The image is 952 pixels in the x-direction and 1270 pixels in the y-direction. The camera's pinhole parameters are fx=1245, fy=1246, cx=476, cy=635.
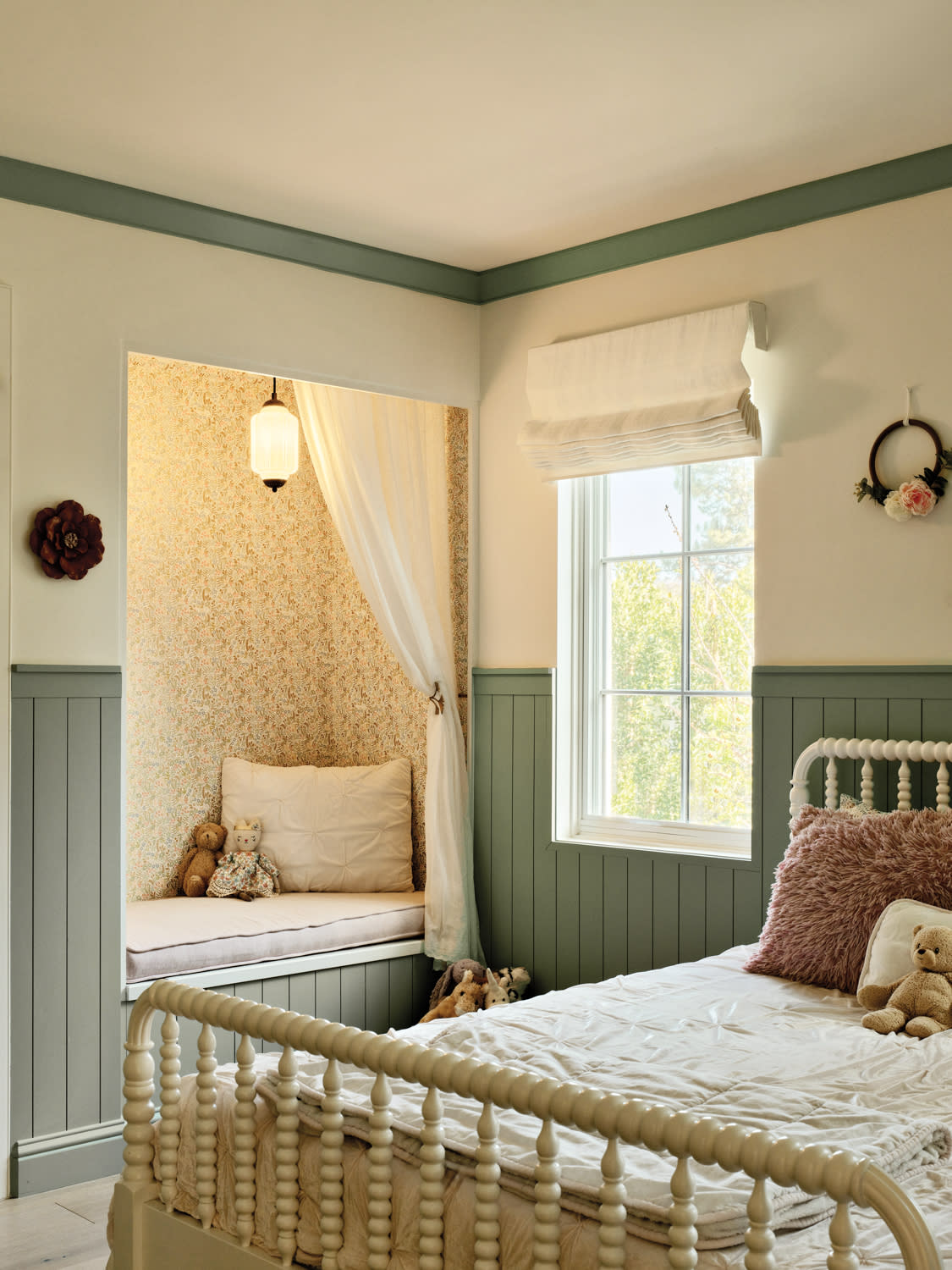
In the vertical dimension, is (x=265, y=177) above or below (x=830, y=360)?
above

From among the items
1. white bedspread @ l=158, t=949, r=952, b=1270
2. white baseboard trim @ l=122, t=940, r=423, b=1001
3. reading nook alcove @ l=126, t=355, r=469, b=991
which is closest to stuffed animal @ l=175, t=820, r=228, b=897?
reading nook alcove @ l=126, t=355, r=469, b=991

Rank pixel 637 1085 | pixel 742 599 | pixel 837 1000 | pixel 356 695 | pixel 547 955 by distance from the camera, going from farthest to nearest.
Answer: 1. pixel 356 695
2. pixel 547 955
3. pixel 742 599
4. pixel 837 1000
5. pixel 637 1085

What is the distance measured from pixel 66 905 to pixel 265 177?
6.77 feet

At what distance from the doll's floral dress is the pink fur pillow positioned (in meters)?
1.89

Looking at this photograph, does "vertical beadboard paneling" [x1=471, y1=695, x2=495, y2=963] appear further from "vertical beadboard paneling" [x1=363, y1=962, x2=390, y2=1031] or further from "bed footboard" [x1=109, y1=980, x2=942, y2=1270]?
"bed footboard" [x1=109, y1=980, x2=942, y2=1270]

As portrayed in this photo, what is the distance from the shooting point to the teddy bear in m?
2.45

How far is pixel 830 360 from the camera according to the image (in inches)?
137

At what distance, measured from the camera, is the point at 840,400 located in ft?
11.3

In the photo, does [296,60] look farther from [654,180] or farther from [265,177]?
[654,180]

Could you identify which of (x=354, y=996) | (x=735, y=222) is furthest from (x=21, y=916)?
(x=735, y=222)

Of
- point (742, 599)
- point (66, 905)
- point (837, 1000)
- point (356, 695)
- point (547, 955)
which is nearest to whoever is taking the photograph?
point (837, 1000)

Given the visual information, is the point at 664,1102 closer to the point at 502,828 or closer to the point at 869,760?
the point at 869,760

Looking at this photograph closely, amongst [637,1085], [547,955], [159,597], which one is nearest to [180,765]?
[159,597]

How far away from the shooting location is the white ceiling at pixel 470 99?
2574mm
